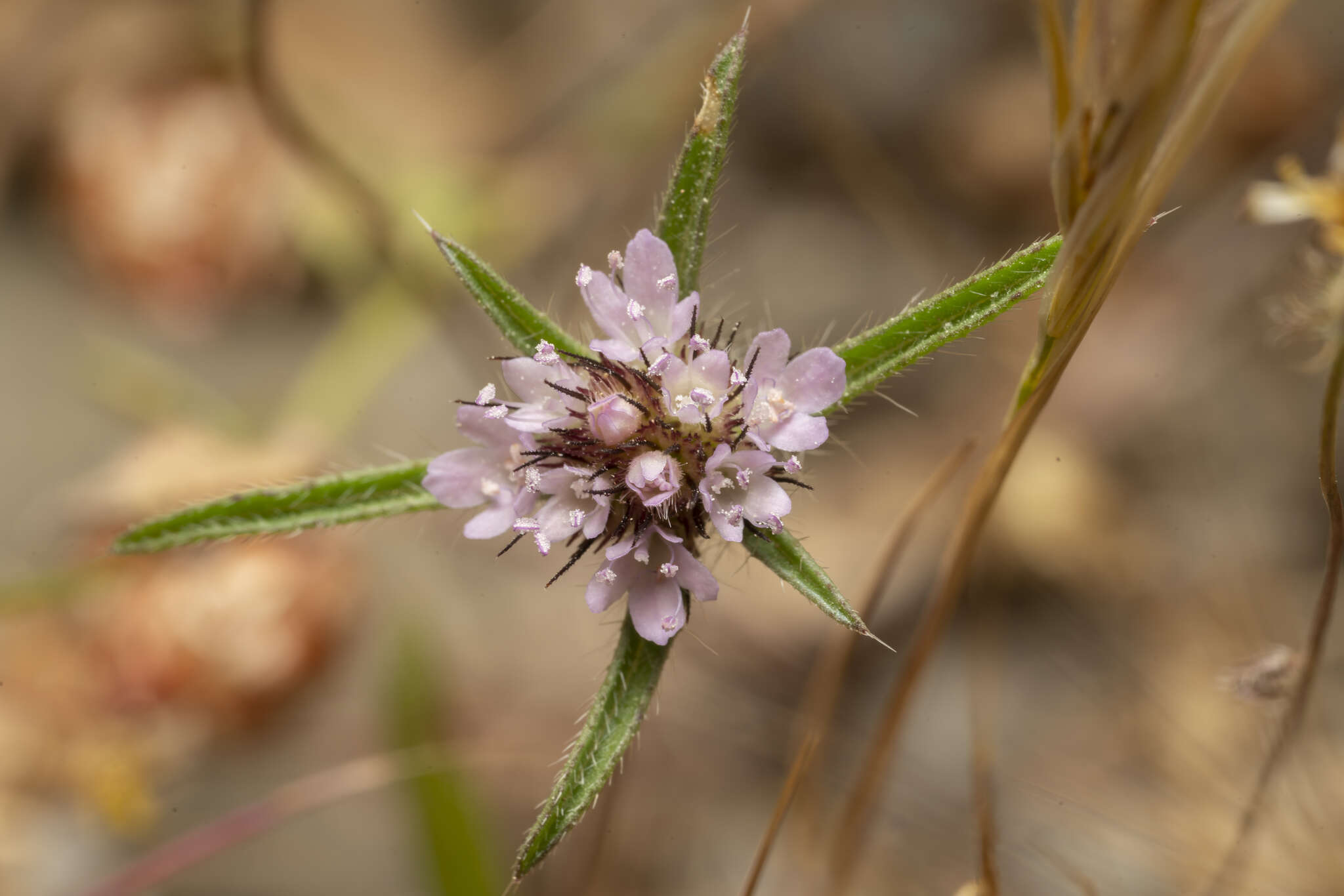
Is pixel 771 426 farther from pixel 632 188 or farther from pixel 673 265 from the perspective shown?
pixel 632 188

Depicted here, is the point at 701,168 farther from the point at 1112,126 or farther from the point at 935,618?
the point at 935,618

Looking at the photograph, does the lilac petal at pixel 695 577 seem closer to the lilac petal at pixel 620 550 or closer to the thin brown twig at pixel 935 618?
the lilac petal at pixel 620 550

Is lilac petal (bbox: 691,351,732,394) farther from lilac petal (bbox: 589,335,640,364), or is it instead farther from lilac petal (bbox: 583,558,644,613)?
lilac petal (bbox: 583,558,644,613)

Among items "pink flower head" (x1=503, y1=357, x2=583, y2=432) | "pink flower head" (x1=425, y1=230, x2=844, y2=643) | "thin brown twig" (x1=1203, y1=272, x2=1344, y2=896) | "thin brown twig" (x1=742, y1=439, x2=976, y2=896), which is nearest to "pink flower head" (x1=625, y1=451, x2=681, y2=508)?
"pink flower head" (x1=425, y1=230, x2=844, y2=643)

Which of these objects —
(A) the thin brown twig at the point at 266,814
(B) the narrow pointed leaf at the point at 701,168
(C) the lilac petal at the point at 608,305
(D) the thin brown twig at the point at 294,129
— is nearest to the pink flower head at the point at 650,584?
(C) the lilac petal at the point at 608,305

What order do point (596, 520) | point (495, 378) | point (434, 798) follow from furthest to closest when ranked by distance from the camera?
1. point (495, 378)
2. point (434, 798)
3. point (596, 520)

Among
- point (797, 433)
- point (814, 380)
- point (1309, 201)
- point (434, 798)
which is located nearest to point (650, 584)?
point (797, 433)

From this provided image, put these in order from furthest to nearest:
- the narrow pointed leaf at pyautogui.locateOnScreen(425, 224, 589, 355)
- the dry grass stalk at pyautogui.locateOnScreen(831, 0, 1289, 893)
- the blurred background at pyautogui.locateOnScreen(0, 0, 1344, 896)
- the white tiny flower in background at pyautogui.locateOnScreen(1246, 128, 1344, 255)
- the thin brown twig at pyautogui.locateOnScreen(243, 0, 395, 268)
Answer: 1. the blurred background at pyautogui.locateOnScreen(0, 0, 1344, 896)
2. the thin brown twig at pyautogui.locateOnScreen(243, 0, 395, 268)
3. the white tiny flower in background at pyautogui.locateOnScreen(1246, 128, 1344, 255)
4. the narrow pointed leaf at pyautogui.locateOnScreen(425, 224, 589, 355)
5. the dry grass stalk at pyautogui.locateOnScreen(831, 0, 1289, 893)
